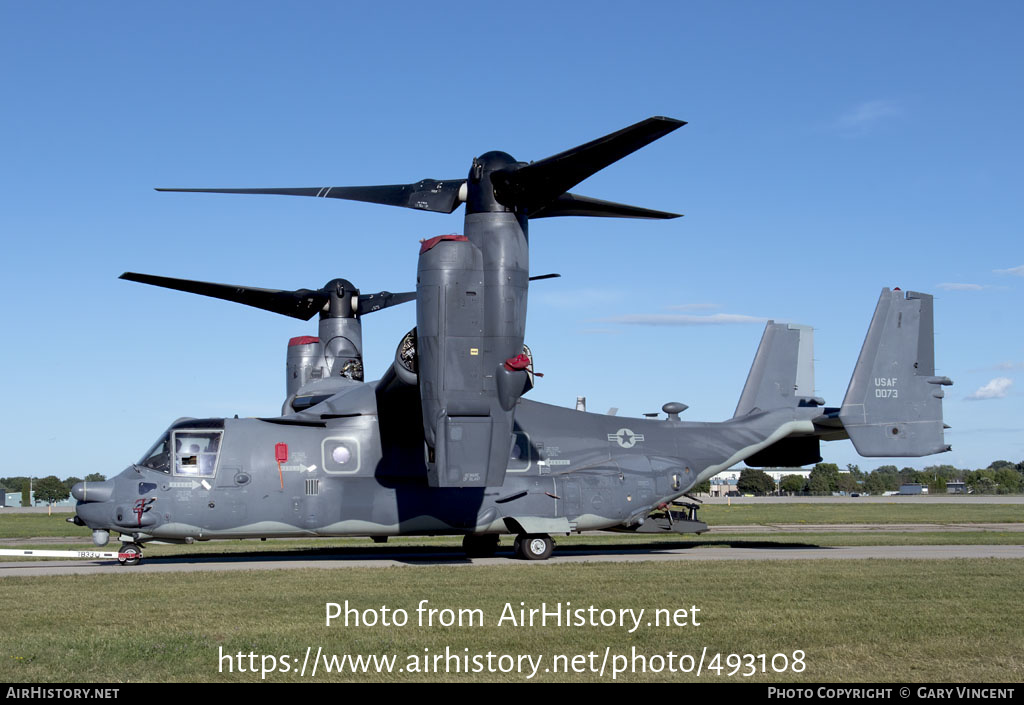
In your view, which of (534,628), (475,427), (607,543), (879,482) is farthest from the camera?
(879,482)

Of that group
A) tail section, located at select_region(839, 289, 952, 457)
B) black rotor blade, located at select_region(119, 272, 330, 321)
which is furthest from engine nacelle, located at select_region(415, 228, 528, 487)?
tail section, located at select_region(839, 289, 952, 457)

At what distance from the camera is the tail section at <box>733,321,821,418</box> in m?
28.5

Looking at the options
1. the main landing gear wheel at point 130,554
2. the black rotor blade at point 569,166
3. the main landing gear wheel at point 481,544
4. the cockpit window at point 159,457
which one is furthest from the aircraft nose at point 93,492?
the black rotor blade at point 569,166

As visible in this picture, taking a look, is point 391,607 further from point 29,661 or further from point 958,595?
point 958,595

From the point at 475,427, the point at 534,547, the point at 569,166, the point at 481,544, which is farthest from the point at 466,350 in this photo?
the point at 481,544

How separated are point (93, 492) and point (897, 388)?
1936 centimetres

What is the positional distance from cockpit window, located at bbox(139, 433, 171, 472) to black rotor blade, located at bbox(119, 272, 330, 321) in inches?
182

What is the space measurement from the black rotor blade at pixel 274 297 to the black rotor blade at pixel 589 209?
8811mm

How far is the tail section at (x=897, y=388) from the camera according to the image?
24.8 metres

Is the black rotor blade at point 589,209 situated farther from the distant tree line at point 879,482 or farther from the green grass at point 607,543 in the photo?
the distant tree line at point 879,482

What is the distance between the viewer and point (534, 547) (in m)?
22.1

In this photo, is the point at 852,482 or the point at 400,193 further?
the point at 852,482

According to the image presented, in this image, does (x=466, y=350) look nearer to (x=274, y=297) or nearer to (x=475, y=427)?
(x=475, y=427)

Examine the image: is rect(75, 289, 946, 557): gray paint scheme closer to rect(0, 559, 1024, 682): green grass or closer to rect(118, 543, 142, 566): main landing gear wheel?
rect(118, 543, 142, 566): main landing gear wheel
